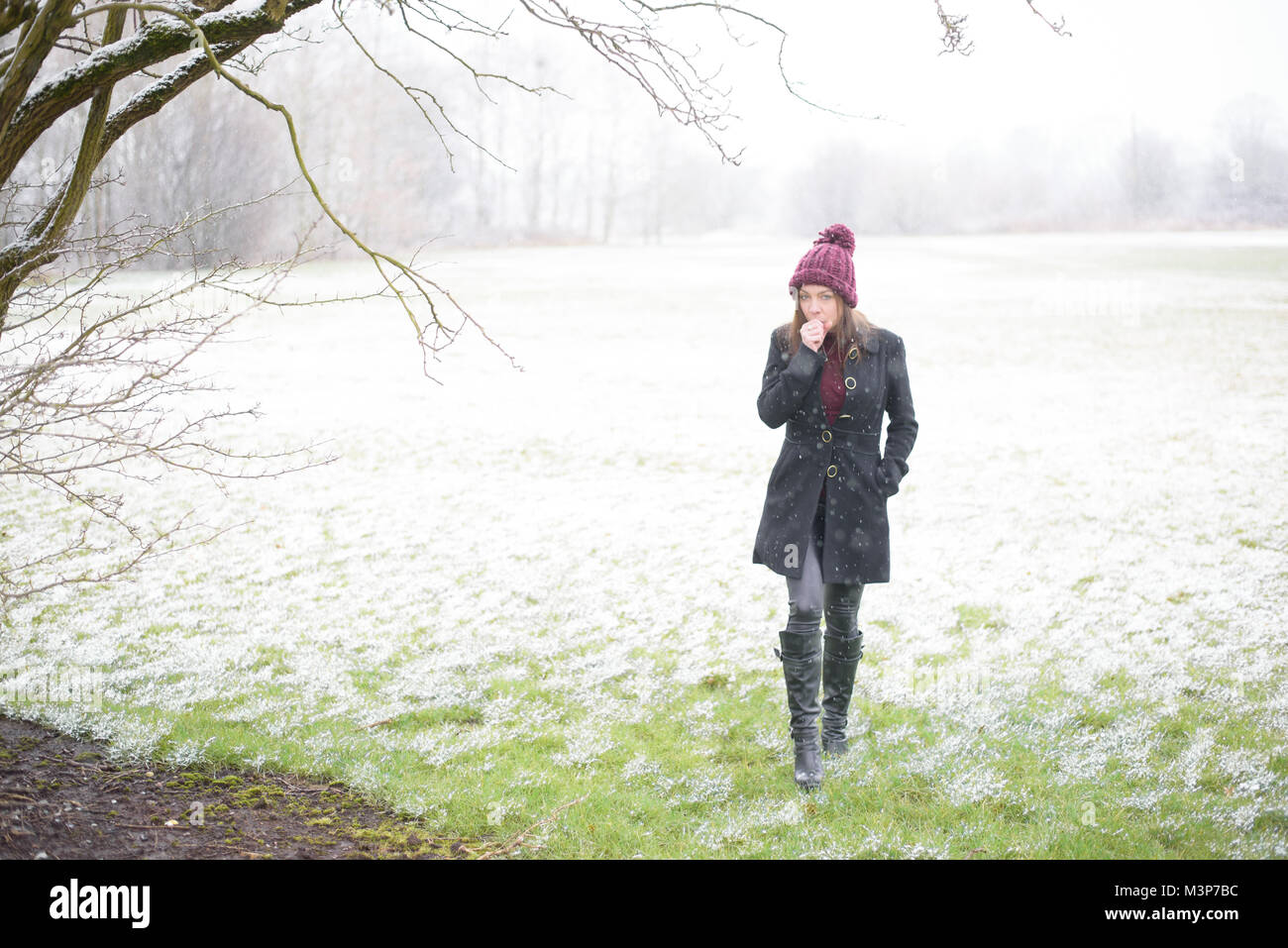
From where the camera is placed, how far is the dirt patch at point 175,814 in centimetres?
321

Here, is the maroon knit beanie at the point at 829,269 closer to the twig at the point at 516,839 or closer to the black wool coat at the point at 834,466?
the black wool coat at the point at 834,466

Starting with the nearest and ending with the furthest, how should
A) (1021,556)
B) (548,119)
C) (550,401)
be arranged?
(1021,556)
(550,401)
(548,119)

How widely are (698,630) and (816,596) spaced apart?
2.13 meters

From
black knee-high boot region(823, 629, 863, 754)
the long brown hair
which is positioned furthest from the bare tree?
black knee-high boot region(823, 629, 863, 754)

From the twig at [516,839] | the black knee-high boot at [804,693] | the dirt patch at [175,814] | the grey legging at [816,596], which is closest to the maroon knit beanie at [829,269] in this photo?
the grey legging at [816,596]

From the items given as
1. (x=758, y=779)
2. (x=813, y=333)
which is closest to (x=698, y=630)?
(x=758, y=779)

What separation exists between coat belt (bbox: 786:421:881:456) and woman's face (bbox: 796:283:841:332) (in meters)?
0.42

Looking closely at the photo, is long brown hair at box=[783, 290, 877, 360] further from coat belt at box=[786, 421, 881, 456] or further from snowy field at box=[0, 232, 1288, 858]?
snowy field at box=[0, 232, 1288, 858]

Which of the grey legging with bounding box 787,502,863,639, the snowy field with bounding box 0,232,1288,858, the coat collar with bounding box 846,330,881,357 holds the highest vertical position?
the coat collar with bounding box 846,330,881,357

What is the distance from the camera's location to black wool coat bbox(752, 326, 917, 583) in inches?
151
